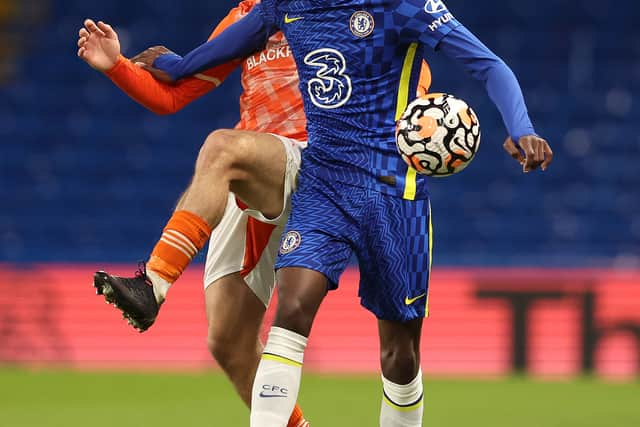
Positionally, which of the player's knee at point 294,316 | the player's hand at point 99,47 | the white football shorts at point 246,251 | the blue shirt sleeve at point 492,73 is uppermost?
the player's hand at point 99,47

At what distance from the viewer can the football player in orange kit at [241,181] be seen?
4.00 meters

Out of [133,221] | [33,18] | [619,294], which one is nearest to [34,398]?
[133,221]

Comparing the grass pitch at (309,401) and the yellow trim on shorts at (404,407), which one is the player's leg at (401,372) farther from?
the grass pitch at (309,401)

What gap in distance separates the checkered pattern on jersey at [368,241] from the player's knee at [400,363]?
0.77ft

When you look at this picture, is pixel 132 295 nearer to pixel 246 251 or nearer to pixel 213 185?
pixel 213 185

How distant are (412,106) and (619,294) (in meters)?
6.19

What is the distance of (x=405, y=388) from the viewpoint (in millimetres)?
4711

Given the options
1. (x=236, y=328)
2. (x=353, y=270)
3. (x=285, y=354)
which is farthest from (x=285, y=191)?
(x=353, y=270)

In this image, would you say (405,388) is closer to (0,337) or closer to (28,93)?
(0,337)

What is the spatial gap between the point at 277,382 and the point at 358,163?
0.82 meters

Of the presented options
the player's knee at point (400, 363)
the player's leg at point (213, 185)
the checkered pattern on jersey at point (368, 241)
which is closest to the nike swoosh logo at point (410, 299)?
the checkered pattern on jersey at point (368, 241)

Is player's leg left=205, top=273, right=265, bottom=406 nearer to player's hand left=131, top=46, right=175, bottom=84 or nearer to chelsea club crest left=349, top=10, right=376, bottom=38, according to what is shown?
player's hand left=131, top=46, right=175, bottom=84

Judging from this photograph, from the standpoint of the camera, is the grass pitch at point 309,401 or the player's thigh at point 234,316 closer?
the player's thigh at point 234,316

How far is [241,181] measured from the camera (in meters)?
4.12
